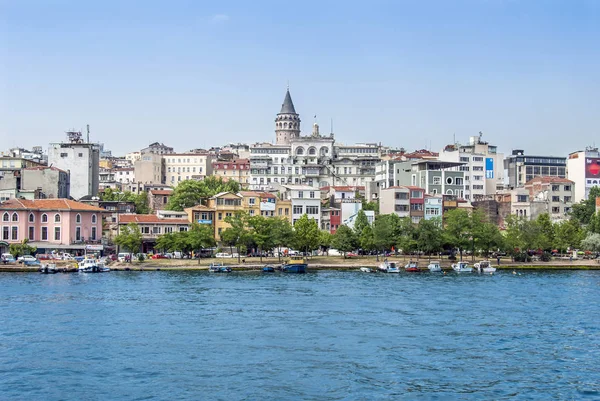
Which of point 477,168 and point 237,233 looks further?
point 477,168

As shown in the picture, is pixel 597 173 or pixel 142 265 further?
pixel 597 173

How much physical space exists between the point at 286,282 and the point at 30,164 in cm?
5065

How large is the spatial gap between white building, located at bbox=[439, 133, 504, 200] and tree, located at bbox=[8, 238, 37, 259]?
4998 cm

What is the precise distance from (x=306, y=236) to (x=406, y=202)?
1437 centimetres

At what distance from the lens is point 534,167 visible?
370ft

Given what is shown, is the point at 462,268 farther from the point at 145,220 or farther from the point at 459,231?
the point at 145,220

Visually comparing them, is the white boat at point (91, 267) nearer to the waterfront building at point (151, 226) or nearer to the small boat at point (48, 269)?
the small boat at point (48, 269)

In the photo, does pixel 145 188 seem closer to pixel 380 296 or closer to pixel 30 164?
pixel 30 164

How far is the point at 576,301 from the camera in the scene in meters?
44.8

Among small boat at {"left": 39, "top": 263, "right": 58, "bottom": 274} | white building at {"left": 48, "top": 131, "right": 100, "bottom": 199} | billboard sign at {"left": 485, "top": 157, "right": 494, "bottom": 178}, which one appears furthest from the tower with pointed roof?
small boat at {"left": 39, "top": 263, "right": 58, "bottom": 274}

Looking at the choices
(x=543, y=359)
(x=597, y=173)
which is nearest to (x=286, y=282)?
(x=543, y=359)

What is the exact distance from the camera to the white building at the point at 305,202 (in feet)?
268

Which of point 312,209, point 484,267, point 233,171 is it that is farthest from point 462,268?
point 233,171

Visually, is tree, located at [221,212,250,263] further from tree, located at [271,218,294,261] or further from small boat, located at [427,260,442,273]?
small boat, located at [427,260,442,273]
